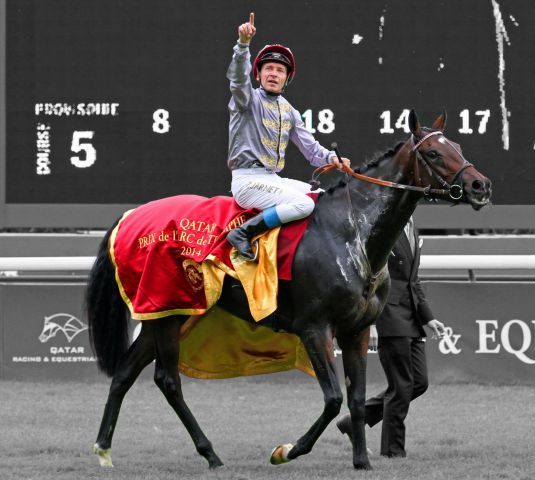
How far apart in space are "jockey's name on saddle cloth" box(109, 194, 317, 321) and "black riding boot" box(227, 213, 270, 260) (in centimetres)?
6

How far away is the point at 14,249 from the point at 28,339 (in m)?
0.74

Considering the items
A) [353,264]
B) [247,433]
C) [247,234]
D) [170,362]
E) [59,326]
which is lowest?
[247,433]

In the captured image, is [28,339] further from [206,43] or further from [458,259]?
[458,259]

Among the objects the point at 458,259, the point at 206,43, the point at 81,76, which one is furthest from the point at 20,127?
the point at 458,259

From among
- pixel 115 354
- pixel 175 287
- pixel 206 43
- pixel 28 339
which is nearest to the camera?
pixel 175 287

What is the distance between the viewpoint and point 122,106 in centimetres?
941

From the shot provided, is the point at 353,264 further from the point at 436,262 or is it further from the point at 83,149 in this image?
the point at 83,149

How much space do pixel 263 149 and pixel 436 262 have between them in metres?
3.20

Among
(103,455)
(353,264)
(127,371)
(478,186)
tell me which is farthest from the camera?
(127,371)

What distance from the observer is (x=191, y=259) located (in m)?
6.46

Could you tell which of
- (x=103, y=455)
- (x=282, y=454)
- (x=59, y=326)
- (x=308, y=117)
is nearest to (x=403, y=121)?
(x=308, y=117)

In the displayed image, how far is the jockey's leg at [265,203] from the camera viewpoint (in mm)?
6242

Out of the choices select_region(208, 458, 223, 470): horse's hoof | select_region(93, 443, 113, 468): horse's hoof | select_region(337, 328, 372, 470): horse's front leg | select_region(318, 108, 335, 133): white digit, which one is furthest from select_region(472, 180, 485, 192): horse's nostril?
select_region(318, 108, 335, 133): white digit

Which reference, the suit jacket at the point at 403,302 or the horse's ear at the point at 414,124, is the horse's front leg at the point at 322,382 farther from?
the horse's ear at the point at 414,124
